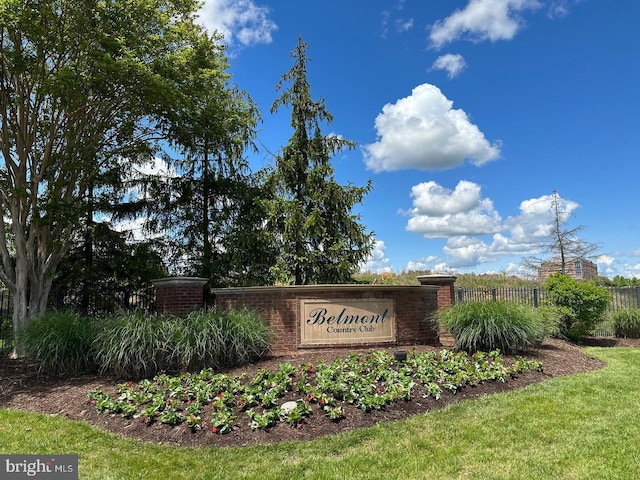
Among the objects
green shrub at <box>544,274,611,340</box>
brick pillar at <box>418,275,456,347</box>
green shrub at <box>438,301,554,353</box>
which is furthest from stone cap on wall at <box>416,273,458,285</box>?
green shrub at <box>544,274,611,340</box>

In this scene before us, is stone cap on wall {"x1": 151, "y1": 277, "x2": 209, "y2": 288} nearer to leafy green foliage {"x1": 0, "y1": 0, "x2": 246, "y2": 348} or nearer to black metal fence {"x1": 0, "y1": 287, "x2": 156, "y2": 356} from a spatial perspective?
leafy green foliage {"x1": 0, "y1": 0, "x2": 246, "y2": 348}

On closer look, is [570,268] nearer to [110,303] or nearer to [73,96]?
[110,303]

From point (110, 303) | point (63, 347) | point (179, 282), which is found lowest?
point (63, 347)

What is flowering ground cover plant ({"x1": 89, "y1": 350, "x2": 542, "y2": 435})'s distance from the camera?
15.3 feet

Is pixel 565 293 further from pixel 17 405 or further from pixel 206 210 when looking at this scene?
pixel 17 405

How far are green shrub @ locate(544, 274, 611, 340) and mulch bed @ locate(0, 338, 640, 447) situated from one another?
2801mm

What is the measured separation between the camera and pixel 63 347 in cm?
709

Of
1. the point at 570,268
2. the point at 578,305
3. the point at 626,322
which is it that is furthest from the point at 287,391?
the point at 570,268

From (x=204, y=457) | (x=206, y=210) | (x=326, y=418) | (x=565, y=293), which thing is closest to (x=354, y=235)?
(x=206, y=210)

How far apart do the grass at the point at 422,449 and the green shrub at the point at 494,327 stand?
235 centimetres

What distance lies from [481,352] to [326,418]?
381 cm

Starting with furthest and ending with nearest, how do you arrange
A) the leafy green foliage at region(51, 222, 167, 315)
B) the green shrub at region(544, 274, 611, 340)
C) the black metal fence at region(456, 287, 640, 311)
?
the black metal fence at region(456, 287, 640, 311), the leafy green foliage at region(51, 222, 167, 315), the green shrub at region(544, 274, 611, 340)

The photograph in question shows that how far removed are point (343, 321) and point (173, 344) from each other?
2.98m

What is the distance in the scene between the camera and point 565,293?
1125 cm
